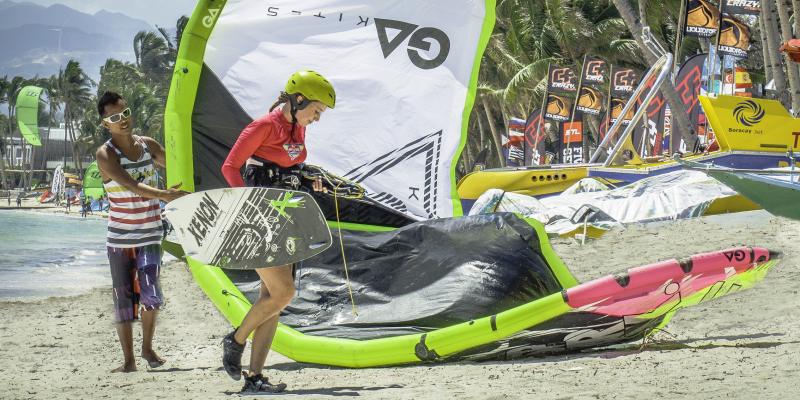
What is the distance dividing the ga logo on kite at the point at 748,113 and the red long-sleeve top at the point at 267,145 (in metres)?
8.88

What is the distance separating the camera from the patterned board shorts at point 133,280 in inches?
193

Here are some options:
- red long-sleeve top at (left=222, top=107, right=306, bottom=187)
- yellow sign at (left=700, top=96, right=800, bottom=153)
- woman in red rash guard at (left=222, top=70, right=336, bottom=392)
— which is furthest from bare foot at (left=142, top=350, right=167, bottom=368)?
yellow sign at (left=700, top=96, right=800, bottom=153)

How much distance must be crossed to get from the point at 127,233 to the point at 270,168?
3.37 ft

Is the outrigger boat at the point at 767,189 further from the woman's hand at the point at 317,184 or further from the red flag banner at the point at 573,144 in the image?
the red flag banner at the point at 573,144

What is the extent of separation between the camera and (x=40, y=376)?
477 cm

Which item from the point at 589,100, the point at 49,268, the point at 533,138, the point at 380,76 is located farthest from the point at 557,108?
the point at 380,76

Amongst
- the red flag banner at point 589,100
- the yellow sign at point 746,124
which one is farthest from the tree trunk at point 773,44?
the red flag banner at point 589,100

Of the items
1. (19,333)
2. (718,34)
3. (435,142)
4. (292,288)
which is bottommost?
(19,333)

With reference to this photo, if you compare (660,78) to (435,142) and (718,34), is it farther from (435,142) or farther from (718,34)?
(435,142)

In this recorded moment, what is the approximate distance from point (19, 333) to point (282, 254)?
9.59 ft

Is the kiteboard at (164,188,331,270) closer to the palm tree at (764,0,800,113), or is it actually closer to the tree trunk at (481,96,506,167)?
the palm tree at (764,0,800,113)

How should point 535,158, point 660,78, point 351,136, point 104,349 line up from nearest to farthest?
point 104,349 < point 351,136 < point 660,78 < point 535,158

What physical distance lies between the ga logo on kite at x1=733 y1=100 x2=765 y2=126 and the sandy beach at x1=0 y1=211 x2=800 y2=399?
4634mm

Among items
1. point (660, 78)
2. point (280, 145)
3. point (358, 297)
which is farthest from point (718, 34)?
point (280, 145)
